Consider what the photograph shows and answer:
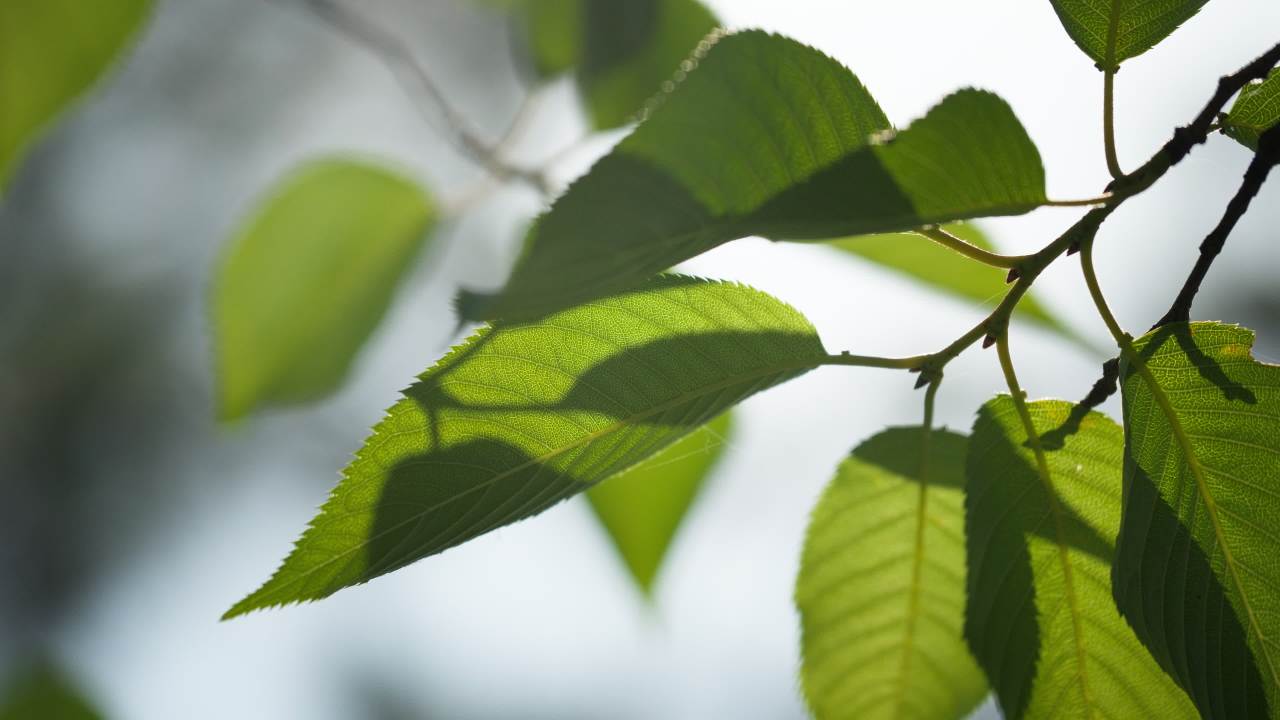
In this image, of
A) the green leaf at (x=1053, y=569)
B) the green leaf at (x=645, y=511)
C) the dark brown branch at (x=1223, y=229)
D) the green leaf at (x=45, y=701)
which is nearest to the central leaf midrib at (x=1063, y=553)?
the green leaf at (x=1053, y=569)

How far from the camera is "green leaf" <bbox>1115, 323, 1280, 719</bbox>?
1.78ft

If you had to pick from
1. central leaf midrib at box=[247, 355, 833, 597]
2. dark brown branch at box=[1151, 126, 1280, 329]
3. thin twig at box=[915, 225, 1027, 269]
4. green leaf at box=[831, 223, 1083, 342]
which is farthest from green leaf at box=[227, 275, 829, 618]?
green leaf at box=[831, 223, 1083, 342]

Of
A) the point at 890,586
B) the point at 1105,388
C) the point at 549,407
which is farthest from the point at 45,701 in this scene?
the point at 1105,388

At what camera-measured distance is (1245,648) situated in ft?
1.81

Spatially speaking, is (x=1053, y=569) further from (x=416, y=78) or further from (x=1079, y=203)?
(x=416, y=78)

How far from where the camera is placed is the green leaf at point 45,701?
28.6 inches

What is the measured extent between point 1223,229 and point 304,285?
94cm

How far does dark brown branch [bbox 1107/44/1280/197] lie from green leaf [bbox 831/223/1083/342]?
1.06 feet

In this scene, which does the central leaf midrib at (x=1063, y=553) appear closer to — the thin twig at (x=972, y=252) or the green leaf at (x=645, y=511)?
the thin twig at (x=972, y=252)

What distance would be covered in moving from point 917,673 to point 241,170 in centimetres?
817

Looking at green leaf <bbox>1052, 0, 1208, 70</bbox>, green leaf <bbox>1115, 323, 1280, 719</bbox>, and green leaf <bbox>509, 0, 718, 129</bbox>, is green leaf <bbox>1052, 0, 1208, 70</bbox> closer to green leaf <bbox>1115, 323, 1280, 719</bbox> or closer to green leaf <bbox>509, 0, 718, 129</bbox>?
green leaf <bbox>1115, 323, 1280, 719</bbox>

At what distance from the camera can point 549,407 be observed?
1.91 ft

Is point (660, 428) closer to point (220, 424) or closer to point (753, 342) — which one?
point (753, 342)

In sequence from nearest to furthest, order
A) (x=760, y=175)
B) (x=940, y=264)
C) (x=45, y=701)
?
(x=760, y=175) < (x=45, y=701) < (x=940, y=264)
